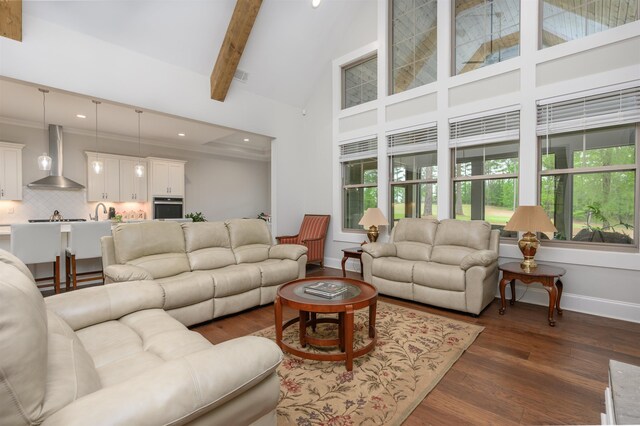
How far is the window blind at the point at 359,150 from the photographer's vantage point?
516cm

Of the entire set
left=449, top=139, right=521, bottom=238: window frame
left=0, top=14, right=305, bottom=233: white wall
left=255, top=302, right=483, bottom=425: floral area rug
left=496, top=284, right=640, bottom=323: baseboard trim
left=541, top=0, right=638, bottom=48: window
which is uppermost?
left=541, top=0, right=638, bottom=48: window

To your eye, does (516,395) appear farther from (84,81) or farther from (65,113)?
(65,113)

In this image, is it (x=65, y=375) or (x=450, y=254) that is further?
(x=450, y=254)

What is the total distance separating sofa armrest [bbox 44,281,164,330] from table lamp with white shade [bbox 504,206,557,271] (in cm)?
342

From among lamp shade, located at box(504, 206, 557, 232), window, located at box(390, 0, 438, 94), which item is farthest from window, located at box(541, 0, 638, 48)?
lamp shade, located at box(504, 206, 557, 232)

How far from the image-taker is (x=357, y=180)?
18.1 feet

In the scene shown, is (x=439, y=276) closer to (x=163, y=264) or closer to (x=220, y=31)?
(x=163, y=264)

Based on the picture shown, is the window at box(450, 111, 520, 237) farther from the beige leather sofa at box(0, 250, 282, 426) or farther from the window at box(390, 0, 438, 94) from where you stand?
the beige leather sofa at box(0, 250, 282, 426)

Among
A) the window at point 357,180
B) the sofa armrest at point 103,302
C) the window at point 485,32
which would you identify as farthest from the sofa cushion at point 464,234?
the sofa armrest at point 103,302

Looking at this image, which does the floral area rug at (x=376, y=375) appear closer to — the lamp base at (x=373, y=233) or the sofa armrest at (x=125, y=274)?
the sofa armrest at (x=125, y=274)

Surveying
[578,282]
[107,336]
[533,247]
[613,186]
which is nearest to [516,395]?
[533,247]

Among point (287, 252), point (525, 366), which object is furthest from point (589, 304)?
point (287, 252)

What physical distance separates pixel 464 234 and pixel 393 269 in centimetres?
98

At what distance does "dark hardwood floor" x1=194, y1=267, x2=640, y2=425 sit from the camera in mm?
1731
